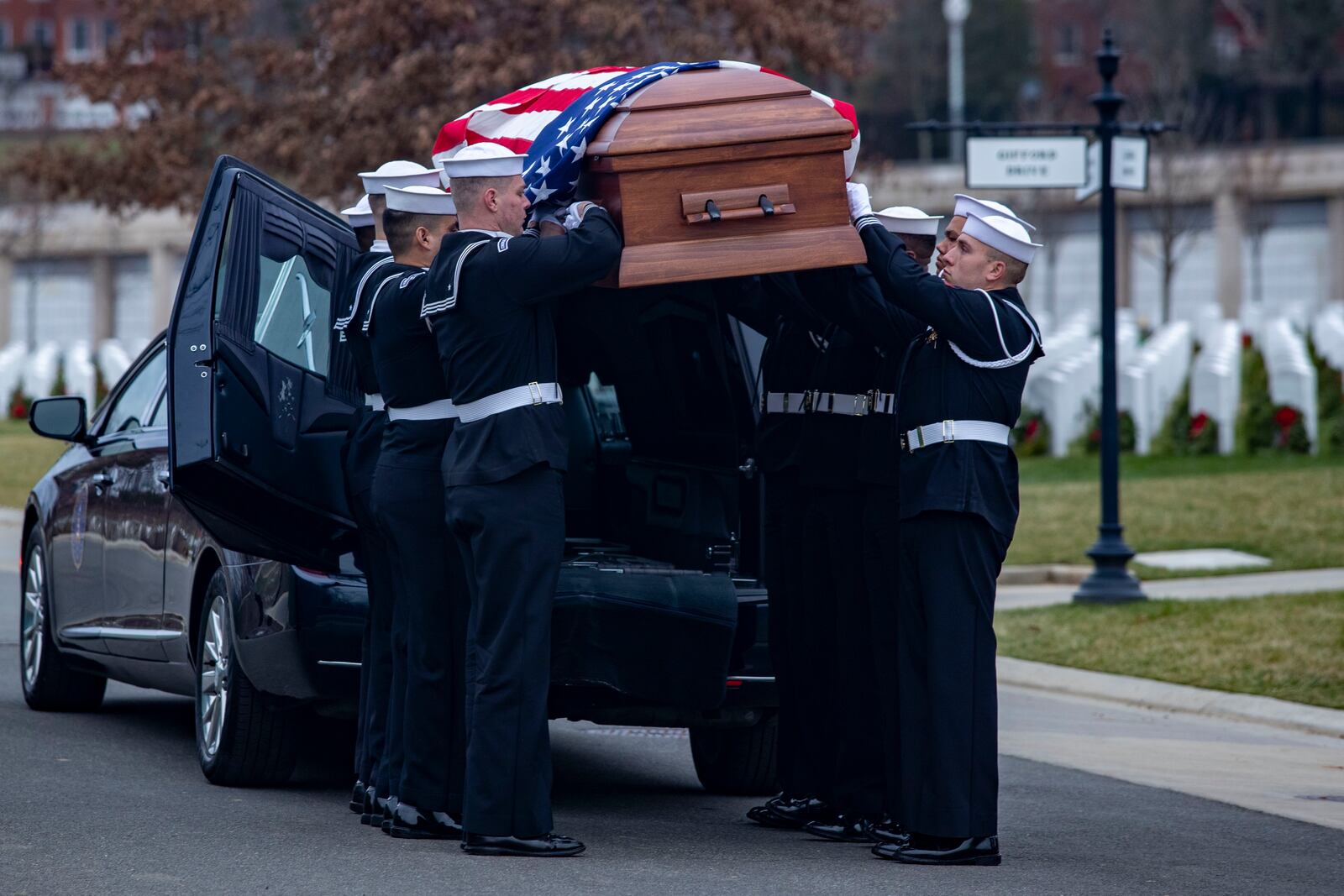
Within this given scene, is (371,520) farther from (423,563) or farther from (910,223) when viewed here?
(910,223)

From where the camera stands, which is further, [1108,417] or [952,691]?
[1108,417]

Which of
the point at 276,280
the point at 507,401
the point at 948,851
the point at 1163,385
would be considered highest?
the point at 276,280

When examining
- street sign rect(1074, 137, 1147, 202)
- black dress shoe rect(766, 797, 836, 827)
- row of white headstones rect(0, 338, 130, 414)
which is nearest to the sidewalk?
street sign rect(1074, 137, 1147, 202)

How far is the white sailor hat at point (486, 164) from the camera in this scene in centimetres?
602

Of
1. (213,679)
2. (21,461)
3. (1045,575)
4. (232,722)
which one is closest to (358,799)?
(232,722)

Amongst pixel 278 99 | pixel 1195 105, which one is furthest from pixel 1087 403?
pixel 1195 105

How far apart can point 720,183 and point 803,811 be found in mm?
2053

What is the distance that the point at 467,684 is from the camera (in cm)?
613

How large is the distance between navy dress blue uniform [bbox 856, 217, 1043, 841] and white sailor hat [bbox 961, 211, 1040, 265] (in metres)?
0.15

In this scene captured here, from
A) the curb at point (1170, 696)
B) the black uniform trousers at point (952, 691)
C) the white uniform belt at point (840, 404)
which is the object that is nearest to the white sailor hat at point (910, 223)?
the white uniform belt at point (840, 404)

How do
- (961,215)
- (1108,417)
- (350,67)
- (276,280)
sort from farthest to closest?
(350,67), (1108,417), (276,280), (961,215)

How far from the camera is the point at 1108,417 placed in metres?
13.2

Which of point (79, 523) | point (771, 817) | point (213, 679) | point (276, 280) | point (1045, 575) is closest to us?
point (771, 817)

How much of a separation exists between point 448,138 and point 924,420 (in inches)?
113
